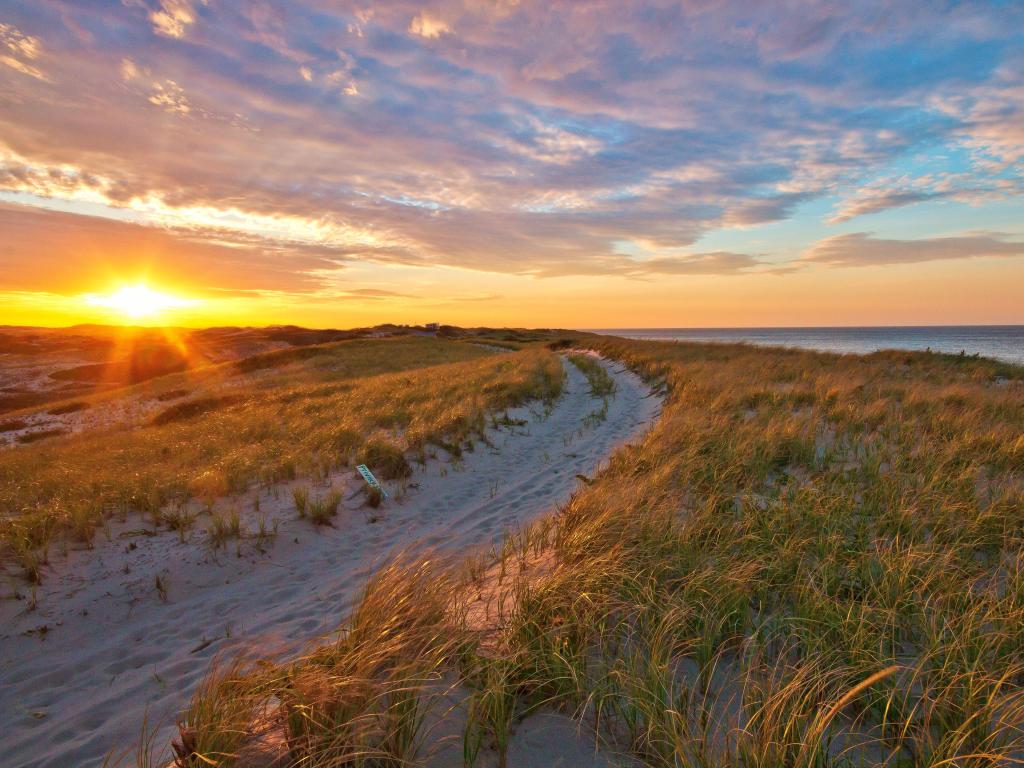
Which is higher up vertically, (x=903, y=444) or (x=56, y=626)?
(x=903, y=444)

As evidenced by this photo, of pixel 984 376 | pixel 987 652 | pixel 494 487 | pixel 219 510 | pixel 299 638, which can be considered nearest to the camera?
pixel 987 652

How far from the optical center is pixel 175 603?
5273 millimetres

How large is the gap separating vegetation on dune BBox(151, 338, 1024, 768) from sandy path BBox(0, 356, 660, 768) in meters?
1.13

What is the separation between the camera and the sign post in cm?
799

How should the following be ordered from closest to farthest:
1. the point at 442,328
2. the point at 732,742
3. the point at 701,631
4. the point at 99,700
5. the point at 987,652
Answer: the point at 732,742, the point at 987,652, the point at 701,631, the point at 99,700, the point at 442,328

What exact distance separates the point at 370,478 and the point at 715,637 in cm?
636

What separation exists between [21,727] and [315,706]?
2.92 metres

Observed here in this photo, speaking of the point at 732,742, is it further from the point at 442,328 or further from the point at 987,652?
the point at 442,328

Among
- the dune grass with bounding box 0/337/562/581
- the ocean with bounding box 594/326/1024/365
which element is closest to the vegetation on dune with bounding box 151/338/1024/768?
the dune grass with bounding box 0/337/562/581

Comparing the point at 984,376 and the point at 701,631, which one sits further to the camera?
the point at 984,376

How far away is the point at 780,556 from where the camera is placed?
4055 mm

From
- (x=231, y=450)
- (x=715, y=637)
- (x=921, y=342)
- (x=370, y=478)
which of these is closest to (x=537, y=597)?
(x=715, y=637)

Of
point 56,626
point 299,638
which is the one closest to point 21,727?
point 56,626

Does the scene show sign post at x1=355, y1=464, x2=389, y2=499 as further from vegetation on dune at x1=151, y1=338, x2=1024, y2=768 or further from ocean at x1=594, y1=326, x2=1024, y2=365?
ocean at x1=594, y1=326, x2=1024, y2=365
